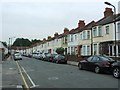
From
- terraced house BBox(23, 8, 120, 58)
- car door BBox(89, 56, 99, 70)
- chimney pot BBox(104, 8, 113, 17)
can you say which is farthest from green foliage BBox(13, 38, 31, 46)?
car door BBox(89, 56, 99, 70)

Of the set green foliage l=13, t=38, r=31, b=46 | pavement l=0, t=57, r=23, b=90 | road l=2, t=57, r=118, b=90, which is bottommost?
pavement l=0, t=57, r=23, b=90

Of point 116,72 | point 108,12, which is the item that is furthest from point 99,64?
point 108,12

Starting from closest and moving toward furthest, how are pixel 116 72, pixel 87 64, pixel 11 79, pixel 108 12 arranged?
pixel 11 79
pixel 116 72
pixel 87 64
pixel 108 12

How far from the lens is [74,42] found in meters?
53.1

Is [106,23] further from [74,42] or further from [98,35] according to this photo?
[74,42]

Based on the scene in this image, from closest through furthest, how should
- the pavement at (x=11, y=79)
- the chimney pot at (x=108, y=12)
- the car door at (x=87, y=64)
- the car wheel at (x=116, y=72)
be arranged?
the pavement at (x=11, y=79) < the car wheel at (x=116, y=72) < the car door at (x=87, y=64) < the chimney pot at (x=108, y=12)

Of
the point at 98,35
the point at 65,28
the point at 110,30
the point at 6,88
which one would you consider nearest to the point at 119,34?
the point at 110,30

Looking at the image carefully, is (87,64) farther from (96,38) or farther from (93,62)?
(96,38)

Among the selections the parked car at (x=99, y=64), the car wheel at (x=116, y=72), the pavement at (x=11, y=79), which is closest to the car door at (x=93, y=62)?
the parked car at (x=99, y=64)

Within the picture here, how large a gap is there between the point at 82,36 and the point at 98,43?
6958mm

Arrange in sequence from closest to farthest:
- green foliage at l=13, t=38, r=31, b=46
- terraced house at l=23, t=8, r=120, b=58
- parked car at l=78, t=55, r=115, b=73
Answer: parked car at l=78, t=55, r=115, b=73, terraced house at l=23, t=8, r=120, b=58, green foliage at l=13, t=38, r=31, b=46

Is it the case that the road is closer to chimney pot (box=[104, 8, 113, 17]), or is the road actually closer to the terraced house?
the terraced house

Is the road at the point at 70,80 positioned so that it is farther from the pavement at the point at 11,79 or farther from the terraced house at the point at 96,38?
the terraced house at the point at 96,38

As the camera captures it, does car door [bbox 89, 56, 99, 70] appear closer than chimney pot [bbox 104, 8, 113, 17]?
Yes
